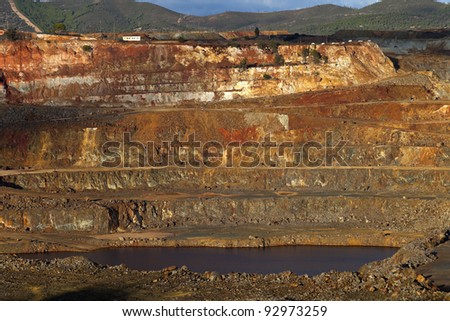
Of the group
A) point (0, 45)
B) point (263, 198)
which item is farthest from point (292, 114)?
point (0, 45)

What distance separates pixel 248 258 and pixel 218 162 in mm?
24934

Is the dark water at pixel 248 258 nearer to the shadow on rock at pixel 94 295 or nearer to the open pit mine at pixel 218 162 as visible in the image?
the open pit mine at pixel 218 162

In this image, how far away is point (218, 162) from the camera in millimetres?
94812

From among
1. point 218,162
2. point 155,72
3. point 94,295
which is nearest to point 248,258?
point 94,295

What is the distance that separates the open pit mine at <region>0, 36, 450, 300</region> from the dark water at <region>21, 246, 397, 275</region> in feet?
5.50

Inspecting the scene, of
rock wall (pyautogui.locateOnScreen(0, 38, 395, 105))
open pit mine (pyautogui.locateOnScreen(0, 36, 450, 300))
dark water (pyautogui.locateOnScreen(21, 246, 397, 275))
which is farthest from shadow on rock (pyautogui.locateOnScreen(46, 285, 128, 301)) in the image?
rock wall (pyautogui.locateOnScreen(0, 38, 395, 105))

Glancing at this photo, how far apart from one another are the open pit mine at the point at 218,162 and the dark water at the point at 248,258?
1.68 meters

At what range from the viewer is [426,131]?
97.8m

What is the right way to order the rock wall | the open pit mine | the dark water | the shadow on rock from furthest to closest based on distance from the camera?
1. the rock wall
2. the dark water
3. the open pit mine
4. the shadow on rock

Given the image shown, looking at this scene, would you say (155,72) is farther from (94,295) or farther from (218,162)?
(94,295)

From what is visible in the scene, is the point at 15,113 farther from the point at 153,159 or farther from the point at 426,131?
the point at 426,131

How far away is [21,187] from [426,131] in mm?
39430

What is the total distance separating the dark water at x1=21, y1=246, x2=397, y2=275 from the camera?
66.4 metres

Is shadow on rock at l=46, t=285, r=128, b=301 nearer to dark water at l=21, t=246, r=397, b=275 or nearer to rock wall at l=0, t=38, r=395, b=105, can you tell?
dark water at l=21, t=246, r=397, b=275
